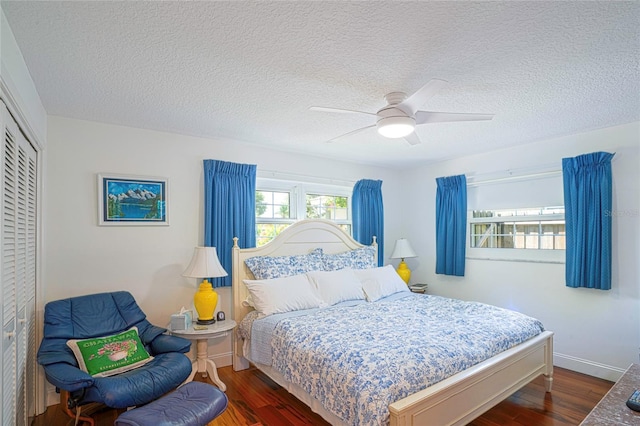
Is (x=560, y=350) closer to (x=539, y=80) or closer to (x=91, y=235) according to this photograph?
(x=539, y=80)

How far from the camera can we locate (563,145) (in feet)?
11.9

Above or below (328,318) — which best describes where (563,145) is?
above

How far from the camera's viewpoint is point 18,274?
211cm

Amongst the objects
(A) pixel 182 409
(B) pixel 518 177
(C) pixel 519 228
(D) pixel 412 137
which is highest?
(D) pixel 412 137

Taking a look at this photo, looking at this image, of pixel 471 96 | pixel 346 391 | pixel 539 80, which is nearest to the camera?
pixel 346 391

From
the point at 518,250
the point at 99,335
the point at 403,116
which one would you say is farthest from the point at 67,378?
the point at 518,250

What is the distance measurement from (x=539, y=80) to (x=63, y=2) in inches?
105

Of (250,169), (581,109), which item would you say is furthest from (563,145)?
(250,169)

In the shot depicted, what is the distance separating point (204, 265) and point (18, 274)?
1313mm

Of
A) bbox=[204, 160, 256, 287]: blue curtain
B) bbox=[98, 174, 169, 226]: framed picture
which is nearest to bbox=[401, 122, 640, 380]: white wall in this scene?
bbox=[204, 160, 256, 287]: blue curtain

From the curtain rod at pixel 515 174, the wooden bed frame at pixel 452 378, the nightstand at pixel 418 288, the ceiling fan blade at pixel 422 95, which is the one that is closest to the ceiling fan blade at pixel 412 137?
the ceiling fan blade at pixel 422 95

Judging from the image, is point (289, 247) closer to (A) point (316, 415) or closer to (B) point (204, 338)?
(B) point (204, 338)

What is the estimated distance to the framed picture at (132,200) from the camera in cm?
312

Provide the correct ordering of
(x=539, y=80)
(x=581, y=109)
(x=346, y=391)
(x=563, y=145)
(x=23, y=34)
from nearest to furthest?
(x=23, y=34), (x=346, y=391), (x=539, y=80), (x=581, y=109), (x=563, y=145)
